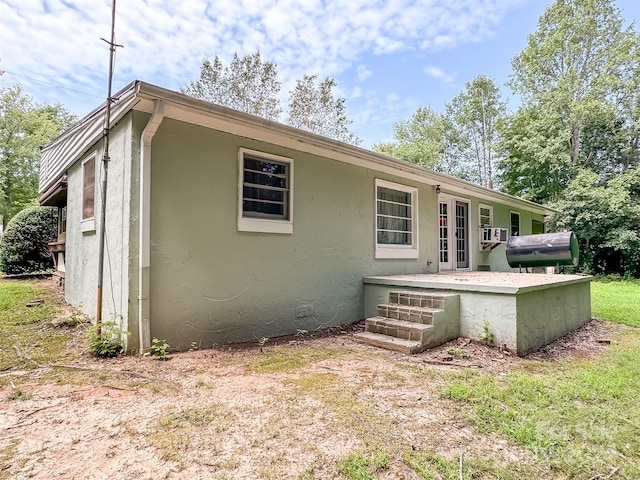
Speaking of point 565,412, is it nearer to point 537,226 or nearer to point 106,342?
point 106,342

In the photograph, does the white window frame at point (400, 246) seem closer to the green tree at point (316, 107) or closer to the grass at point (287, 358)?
the grass at point (287, 358)

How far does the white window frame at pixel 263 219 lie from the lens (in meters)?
4.39

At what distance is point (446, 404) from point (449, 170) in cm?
2509

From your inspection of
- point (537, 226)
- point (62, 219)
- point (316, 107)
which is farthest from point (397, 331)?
point (316, 107)

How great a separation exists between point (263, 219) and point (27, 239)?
10.5 metres

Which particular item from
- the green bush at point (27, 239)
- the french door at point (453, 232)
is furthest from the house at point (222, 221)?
the green bush at point (27, 239)

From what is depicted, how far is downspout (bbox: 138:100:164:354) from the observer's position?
3.62m

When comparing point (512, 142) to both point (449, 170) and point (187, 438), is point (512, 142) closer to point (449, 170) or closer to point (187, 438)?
point (449, 170)

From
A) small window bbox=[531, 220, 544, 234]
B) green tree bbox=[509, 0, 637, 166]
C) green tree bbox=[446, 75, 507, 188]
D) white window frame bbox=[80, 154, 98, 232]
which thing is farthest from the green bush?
green tree bbox=[446, 75, 507, 188]

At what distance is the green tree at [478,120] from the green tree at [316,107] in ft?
30.5

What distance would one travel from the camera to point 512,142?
17109mm

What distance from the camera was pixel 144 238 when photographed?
3654 millimetres

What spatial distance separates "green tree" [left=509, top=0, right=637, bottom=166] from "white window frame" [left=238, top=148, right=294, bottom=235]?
1589 cm

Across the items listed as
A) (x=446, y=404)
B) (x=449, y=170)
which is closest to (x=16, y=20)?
(x=446, y=404)
